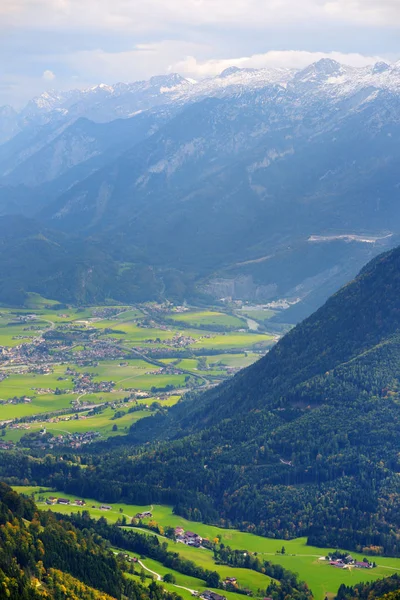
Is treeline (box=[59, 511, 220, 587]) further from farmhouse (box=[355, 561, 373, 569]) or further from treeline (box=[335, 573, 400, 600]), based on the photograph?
farmhouse (box=[355, 561, 373, 569])

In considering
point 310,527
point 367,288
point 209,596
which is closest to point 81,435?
point 367,288

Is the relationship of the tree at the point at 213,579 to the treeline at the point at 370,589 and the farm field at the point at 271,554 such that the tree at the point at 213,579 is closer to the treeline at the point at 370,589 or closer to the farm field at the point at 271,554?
the farm field at the point at 271,554

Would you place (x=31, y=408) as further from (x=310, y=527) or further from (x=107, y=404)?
(x=310, y=527)

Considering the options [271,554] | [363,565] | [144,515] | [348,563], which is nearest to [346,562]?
[348,563]

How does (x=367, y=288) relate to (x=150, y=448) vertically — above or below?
above

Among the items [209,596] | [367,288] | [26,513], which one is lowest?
[209,596]

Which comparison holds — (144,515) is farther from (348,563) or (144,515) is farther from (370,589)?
(370,589)
